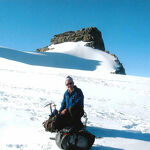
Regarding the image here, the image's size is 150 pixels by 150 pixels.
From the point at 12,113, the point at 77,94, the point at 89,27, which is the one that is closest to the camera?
the point at 77,94

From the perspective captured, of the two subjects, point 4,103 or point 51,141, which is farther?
point 4,103

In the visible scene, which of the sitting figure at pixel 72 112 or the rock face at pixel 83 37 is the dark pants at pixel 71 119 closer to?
the sitting figure at pixel 72 112

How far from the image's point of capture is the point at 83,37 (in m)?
99.5

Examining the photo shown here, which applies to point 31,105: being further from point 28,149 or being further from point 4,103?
point 28,149

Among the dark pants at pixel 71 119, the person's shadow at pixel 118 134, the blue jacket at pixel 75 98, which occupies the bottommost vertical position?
the person's shadow at pixel 118 134

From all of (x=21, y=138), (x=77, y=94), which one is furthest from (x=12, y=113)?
(x=77, y=94)

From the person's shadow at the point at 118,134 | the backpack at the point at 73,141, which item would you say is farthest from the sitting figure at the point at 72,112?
the person's shadow at the point at 118,134

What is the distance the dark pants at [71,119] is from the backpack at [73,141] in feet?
1.29

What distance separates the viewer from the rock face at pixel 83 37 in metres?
97.2

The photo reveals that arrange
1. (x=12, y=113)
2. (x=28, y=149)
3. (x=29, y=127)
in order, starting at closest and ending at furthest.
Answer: (x=28, y=149) → (x=29, y=127) → (x=12, y=113)

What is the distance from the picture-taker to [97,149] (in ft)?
13.3

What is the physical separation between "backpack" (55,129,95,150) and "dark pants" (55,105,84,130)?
39 centimetres

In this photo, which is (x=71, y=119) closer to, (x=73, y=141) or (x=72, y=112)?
(x=72, y=112)

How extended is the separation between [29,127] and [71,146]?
5.14 feet
